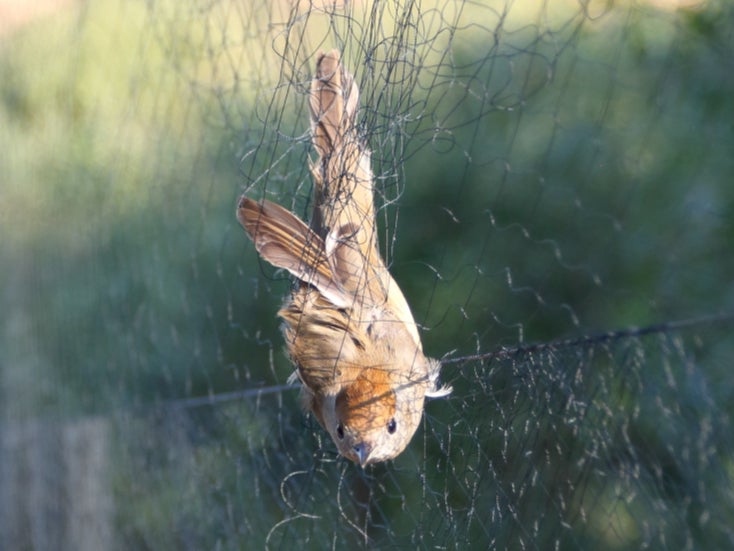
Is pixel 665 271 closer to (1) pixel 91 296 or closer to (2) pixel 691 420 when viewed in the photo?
(2) pixel 691 420

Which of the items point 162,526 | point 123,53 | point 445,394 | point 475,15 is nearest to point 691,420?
point 445,394

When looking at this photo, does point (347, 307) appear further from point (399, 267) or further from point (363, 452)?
point (399, 267)

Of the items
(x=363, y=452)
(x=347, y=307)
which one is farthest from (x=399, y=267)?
(x=363, y=452)

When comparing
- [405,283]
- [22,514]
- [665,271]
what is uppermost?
[665,271]

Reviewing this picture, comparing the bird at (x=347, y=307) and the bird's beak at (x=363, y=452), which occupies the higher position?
the bird at (x=347, y=307)

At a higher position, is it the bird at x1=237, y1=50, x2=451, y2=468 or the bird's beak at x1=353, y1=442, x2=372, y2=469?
the bird at x1=237, y1=50, x2=451, y2=468
